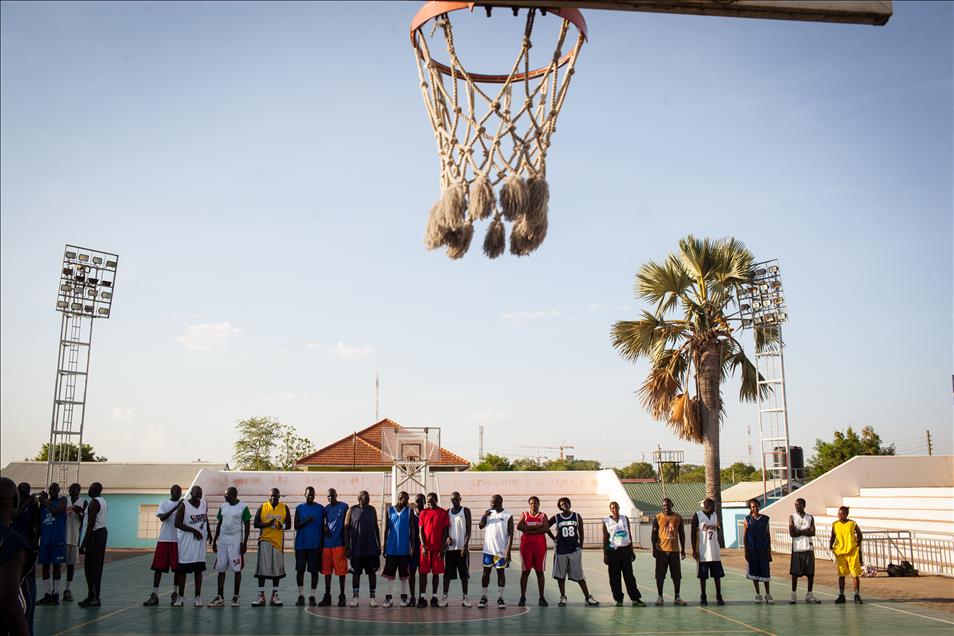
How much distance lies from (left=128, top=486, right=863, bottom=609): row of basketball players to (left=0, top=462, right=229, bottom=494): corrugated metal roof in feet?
105

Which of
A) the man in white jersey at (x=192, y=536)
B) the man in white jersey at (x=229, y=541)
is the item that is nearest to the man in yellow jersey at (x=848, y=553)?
the man in white jersey at (x=229, y=541)

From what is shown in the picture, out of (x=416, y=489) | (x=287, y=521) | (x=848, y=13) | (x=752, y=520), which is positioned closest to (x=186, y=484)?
(x=416, y=489)

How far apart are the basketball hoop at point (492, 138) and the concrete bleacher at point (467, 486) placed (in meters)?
18.9

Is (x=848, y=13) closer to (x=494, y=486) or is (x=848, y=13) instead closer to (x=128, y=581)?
(x=128, y=581)

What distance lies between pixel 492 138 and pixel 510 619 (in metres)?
6.16

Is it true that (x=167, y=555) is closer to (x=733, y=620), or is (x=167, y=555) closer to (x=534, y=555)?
(x=534, y=555)

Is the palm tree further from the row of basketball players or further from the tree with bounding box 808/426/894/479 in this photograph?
the tree with bounding box 808/426/894/479

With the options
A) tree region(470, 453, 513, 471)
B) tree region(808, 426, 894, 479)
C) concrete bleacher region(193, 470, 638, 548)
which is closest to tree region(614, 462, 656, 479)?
tree region(470, 453, 513, 471)

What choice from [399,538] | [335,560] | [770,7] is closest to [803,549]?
[399,538]

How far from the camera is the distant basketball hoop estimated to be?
24.9m

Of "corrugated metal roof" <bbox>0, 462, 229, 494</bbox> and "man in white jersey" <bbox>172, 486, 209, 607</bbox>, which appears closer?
"man in white jersey" <bbox>172, 486, 209, 607</bbox>

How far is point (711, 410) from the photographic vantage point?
2155 cm

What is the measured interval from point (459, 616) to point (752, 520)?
4552mm

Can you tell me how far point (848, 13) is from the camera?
4.77 metres
